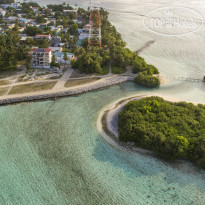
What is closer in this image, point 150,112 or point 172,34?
point 150,112

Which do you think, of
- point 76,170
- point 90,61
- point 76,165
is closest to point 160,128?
point 76,165

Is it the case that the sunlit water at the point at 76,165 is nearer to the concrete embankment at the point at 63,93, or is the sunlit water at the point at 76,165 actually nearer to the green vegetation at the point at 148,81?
the concrete embankment at the point at 63,93

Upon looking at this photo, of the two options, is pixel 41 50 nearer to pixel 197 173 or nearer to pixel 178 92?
pixel 178 92

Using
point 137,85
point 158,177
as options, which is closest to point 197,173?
point 158,177

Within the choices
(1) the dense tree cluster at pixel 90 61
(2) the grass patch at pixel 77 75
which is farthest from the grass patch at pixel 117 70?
(2) the grass patch at pixel 77 75

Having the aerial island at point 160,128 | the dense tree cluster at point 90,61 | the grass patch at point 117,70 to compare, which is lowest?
the aerial island at point 160,128

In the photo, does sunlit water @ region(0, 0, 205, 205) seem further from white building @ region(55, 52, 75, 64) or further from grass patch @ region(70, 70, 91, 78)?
white building @ region(55, 52, 75, 64)

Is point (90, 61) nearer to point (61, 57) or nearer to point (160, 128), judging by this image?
point (61, 57)

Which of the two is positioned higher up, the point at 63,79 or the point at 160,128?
the point at 63,79
